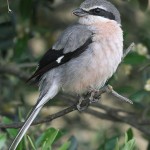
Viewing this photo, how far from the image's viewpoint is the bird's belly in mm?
4723

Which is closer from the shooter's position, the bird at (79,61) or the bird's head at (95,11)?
the bird at (79,61)

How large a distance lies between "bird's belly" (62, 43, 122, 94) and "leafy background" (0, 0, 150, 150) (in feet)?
1.21

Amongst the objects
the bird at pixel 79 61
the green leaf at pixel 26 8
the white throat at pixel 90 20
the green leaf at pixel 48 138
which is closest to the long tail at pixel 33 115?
the bird at pixel 79 61

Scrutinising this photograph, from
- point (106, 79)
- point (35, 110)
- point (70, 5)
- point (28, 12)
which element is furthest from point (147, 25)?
point (35, 110)

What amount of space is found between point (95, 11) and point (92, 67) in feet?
1.85

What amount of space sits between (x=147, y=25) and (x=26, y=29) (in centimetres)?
178

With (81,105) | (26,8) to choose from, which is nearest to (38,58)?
(26,8)

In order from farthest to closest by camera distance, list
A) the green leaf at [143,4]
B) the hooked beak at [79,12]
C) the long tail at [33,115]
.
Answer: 1. the green leaf at [143,4]
2. the hooked beak at [79,12]
3. the long tail at [33,115]

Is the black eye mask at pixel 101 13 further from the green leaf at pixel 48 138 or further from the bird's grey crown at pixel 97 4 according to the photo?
the green leaf at pixel 48 138

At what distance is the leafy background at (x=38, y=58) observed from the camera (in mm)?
5074

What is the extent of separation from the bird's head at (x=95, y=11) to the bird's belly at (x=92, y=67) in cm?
32

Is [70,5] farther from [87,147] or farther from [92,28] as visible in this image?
[92,28]

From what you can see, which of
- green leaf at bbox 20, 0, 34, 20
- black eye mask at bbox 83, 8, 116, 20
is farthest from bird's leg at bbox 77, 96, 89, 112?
green leaf at bbox 20, 0, 34, 20

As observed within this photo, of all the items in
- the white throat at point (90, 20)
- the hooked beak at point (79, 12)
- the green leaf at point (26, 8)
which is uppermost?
the hooked beak at point (79, 12)
